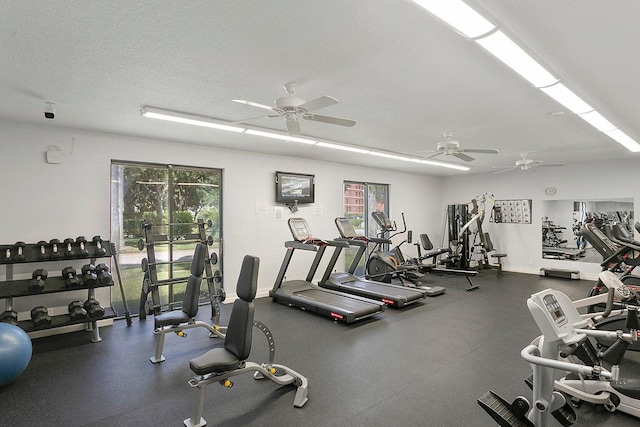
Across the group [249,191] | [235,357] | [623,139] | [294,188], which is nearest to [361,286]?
[294,188]

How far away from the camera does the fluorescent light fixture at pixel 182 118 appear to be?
11.9ft

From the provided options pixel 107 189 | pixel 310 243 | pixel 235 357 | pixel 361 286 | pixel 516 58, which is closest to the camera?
pixel 516 58

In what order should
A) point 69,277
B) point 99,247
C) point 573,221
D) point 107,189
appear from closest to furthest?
point 69,277 → point 99,247 → point 107,189 → point 573,221

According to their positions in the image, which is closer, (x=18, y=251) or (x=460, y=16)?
(x=460, y=16)

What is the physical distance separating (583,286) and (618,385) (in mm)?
5382

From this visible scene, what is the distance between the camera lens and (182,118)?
12.6ft

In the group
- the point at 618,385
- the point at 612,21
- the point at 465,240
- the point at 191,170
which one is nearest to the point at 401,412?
the point at 618,385

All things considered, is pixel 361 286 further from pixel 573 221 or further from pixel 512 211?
pixel 573 221

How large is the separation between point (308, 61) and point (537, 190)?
26.2ft

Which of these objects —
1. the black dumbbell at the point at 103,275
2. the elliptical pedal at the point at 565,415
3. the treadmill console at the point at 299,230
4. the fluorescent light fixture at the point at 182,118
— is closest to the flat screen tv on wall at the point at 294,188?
the treadmill console at the point at 299,230

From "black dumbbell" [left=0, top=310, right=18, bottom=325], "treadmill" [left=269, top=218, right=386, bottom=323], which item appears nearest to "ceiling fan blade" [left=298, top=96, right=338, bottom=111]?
"treadmill" [left=269, top=218, right=386, bottom=323]

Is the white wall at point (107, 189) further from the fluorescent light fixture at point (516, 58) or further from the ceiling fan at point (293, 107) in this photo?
the fluorescent light fixture at point (516, 58)

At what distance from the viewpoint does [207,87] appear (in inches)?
120

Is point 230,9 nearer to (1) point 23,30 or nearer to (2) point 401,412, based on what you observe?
(1) point 23,30
